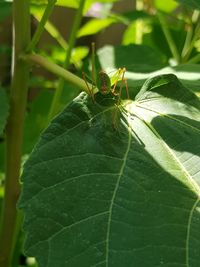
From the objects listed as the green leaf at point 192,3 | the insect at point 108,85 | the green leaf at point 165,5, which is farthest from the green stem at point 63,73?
the green leaf at point 165,5

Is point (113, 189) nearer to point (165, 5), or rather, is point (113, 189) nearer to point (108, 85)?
point (108, 85)

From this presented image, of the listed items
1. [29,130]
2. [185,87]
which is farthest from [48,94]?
[185,87]

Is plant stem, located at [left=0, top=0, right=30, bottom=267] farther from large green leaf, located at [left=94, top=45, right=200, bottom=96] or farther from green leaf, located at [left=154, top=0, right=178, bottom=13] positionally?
green leaf, located at [left=154, top=0, right=178, bottom=13]

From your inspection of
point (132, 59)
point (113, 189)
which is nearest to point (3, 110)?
point (113, 189)

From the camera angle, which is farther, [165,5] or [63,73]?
[165,5]

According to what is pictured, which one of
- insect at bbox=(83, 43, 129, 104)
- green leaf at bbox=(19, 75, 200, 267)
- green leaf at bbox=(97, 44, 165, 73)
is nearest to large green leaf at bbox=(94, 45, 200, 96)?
green leaf at bbox=(97, 44, 165, 73)
